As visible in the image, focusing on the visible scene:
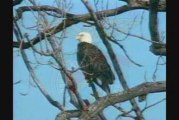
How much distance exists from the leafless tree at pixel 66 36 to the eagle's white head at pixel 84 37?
8cm

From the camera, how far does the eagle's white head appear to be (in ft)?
14.9

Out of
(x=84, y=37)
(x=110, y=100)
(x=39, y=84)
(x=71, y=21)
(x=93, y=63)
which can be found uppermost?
(x=71, y=21)

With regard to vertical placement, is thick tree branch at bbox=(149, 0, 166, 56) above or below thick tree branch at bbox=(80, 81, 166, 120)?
above

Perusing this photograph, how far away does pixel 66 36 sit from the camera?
4.58 metres

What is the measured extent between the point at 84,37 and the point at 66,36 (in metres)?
0.14

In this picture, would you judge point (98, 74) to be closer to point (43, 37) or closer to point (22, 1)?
point (43, 37)

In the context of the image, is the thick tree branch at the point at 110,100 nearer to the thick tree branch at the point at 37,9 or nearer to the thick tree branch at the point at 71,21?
the thick tree branch at the point at 71,21

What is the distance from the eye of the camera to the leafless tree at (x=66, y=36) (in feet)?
14.9
